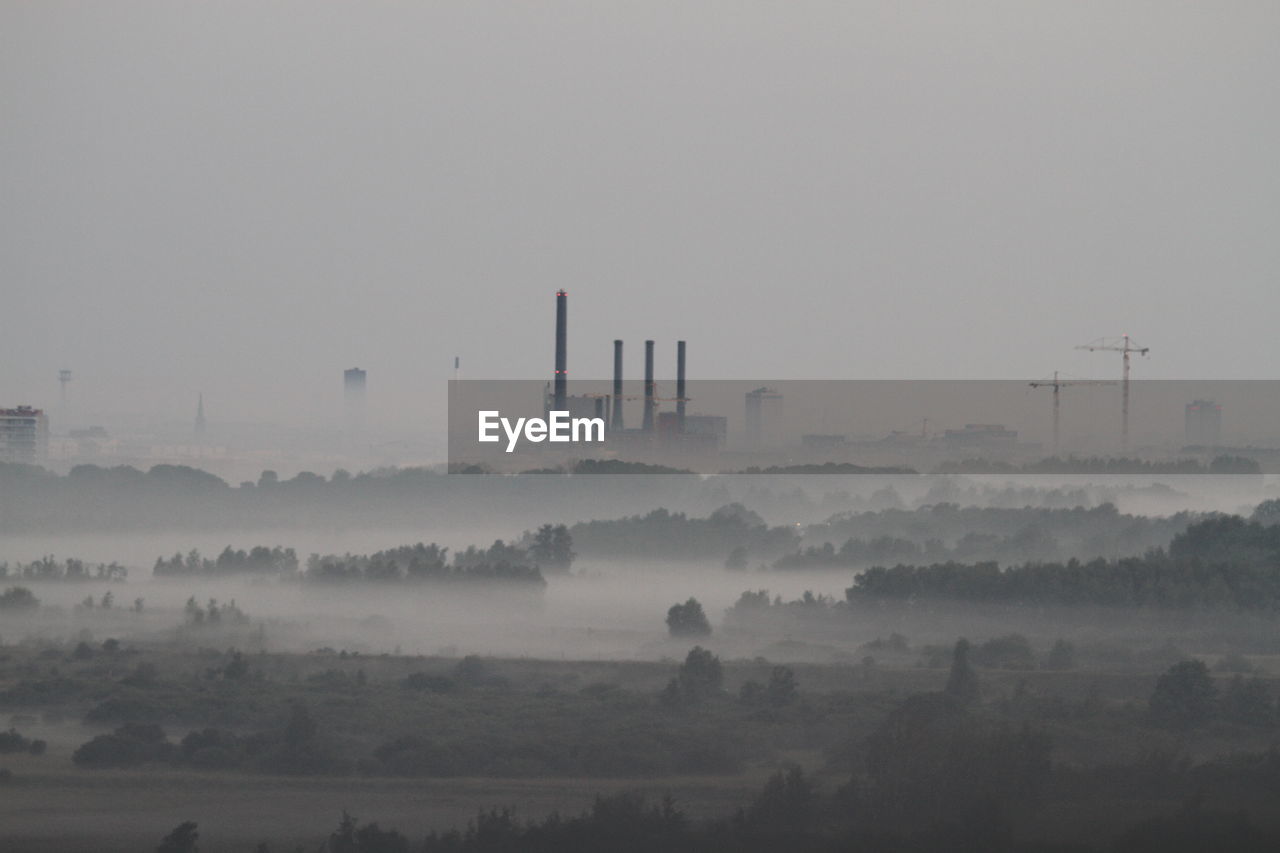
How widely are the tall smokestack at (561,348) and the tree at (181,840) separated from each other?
285 ft

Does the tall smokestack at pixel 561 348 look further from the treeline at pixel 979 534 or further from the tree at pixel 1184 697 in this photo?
the tree at pixel 1184 697

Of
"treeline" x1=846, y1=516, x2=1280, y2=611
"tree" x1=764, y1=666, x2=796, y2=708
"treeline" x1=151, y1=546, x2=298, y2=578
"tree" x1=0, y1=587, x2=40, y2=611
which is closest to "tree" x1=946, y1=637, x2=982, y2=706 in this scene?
"tree" x1=764, y1=666, x2=796, y2=708

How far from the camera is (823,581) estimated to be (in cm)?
14525

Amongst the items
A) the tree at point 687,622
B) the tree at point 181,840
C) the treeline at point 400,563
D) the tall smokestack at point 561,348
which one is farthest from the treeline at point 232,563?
the tree at point 181,840

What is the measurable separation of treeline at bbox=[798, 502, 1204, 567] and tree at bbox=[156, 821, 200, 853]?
92.9m

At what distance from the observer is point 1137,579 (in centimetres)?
11806

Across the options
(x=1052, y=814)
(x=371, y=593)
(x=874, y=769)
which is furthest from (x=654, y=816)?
(x=371, y=593)

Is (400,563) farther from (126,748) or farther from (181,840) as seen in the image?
(181,840)

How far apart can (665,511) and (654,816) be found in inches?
4569

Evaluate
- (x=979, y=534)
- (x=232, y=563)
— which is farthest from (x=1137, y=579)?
(x=232, y=563)

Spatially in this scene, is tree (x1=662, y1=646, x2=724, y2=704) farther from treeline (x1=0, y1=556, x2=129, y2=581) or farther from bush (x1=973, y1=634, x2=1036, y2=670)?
treeline (x1=0, y1=556, x2=129, y2=581)

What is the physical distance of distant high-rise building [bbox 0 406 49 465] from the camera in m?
178

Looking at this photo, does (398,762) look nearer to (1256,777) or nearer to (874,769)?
(874,769)

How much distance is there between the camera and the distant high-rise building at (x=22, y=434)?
585ft
